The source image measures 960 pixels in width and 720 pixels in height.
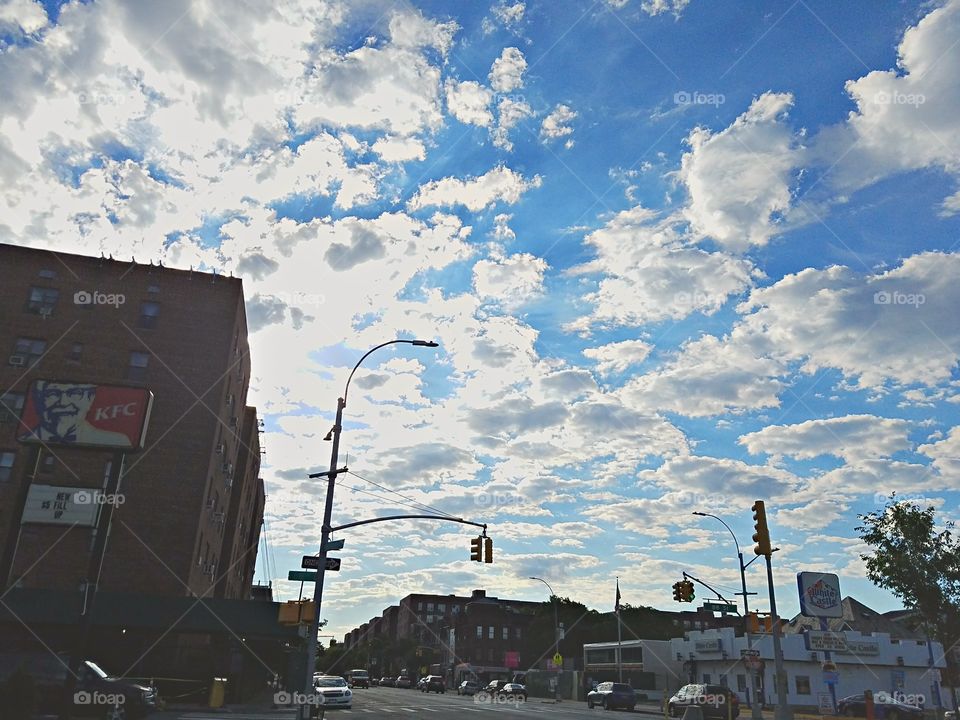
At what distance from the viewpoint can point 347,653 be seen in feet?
557

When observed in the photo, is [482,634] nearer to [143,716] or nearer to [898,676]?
[898,676]

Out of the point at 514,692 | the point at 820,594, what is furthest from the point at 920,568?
the point at 514,692

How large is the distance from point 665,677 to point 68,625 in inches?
2303

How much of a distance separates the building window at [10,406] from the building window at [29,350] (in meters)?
2.04

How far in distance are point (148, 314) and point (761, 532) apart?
37.5 meters

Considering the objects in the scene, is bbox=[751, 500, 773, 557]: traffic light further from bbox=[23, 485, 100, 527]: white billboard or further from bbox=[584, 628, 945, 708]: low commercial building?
bbox=[584, 628, 945, 708]: low commercial building

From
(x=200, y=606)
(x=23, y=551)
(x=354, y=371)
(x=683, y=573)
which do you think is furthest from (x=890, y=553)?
(x=23, y=551)

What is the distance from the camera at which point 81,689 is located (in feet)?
70.2

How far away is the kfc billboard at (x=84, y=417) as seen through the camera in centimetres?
1886

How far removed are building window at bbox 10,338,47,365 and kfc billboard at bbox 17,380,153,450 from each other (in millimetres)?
27855

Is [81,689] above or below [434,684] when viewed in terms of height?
above

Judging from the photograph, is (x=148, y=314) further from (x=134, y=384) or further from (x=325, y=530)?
(x=325, y=530)

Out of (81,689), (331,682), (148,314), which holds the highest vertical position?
(148,314)

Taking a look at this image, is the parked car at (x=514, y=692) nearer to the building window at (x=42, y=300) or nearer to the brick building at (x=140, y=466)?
the brick building at (x=140, y=466)
